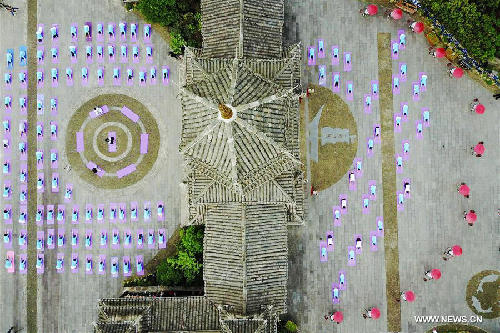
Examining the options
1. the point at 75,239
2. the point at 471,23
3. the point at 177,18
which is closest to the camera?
the point at 471,23

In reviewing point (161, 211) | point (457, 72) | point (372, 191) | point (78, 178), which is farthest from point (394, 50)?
point (78, 178)

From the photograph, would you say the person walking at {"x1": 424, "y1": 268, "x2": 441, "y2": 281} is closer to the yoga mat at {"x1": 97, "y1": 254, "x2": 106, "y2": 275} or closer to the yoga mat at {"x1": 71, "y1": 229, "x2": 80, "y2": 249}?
the yoga mat at {"x1": 97, "y1": 254, "x2": 106, "y2": 275}

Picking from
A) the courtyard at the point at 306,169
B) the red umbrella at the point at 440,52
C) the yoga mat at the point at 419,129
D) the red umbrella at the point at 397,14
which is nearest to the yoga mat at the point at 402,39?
the courtyard at the point at 306,169

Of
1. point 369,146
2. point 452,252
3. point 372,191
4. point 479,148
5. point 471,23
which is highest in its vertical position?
point 471,23

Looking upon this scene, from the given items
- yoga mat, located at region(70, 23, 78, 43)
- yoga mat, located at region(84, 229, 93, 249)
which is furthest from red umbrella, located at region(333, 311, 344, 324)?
yoga mat, located at region(70, 23, 78, 43)

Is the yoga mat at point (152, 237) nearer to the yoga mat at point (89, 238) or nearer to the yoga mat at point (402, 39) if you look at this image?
Result: the yoga mat at point (89, 238)

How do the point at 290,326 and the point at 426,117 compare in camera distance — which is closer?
the point at 290,326

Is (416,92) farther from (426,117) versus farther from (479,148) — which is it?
(479,148)
